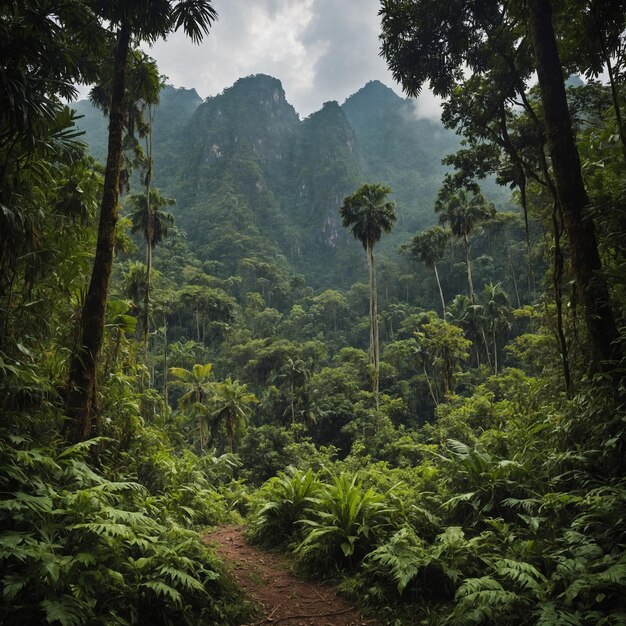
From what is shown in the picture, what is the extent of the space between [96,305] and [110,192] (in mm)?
1820

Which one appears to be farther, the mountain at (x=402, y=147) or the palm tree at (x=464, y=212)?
the mountain at (x=402, y=147)

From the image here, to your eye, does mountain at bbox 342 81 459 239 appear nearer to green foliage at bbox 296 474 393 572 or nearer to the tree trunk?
the tree trunk

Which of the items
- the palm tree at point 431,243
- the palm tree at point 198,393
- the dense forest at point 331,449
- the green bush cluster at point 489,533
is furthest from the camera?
the palm tree at point 431,243

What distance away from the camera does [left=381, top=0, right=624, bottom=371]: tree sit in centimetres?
520

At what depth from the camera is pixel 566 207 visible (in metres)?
5.57

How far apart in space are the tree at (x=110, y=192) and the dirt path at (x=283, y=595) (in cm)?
296

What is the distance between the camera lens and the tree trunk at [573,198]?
16.8 ft

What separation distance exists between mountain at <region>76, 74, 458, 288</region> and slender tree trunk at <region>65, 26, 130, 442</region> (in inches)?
2535

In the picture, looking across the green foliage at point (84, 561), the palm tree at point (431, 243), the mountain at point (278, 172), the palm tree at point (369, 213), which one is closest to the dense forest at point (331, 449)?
the green foliage at point (84, 561)

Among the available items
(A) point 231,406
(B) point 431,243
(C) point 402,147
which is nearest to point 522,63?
(A) point 231,406

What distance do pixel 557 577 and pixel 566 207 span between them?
14.6ft

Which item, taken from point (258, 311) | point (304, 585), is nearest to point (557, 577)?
point (304, 585)

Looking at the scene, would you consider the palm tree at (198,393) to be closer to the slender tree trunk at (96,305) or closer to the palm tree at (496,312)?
the slender tree trunk at (96,305)

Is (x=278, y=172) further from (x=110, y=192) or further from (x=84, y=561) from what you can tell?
(x=84, y=561)
